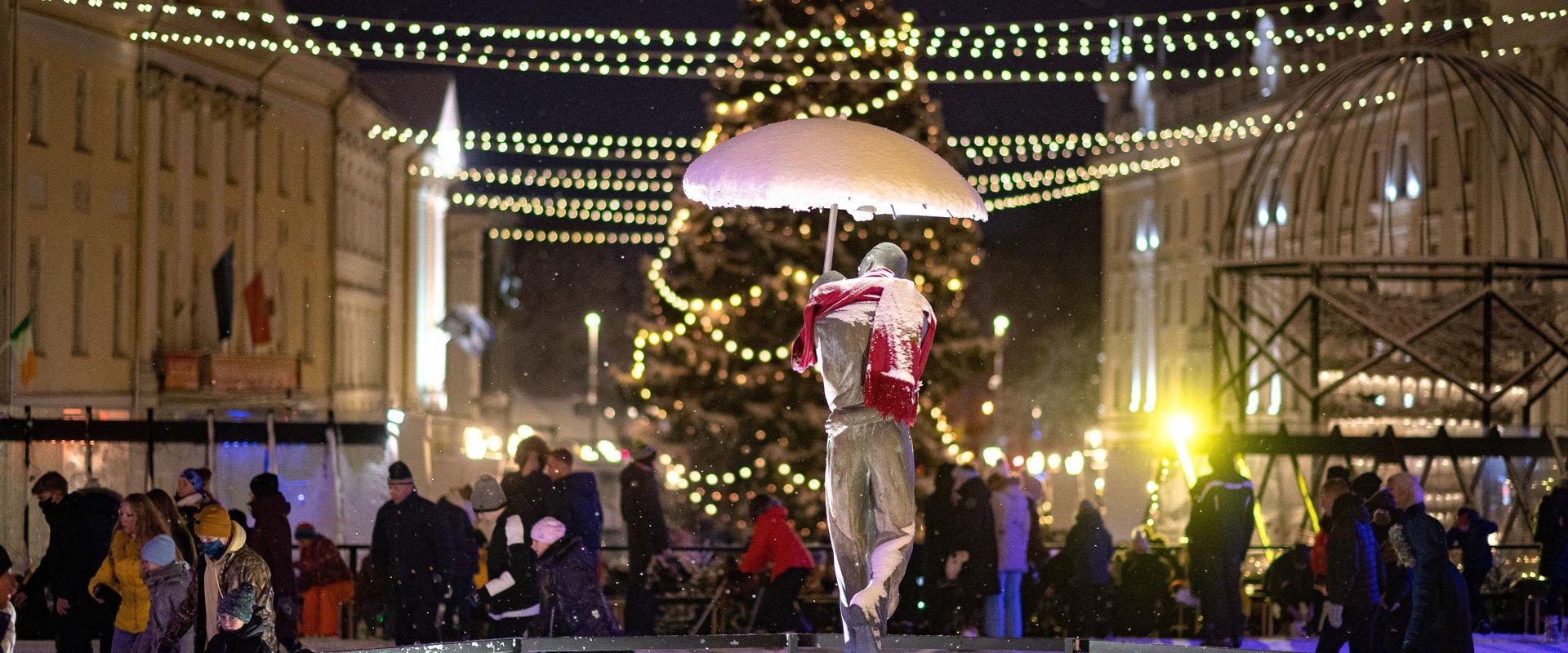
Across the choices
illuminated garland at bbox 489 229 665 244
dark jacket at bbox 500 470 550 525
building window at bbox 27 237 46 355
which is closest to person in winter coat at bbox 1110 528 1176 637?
dark jacket at bbox 500 470 550 525

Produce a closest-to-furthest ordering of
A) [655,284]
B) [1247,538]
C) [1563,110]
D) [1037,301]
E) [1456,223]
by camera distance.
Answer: [1247,538] → [1563,110] → [655,284] → [1456,223] → [1037,301]

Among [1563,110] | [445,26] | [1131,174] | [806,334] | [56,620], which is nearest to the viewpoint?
[806,334]

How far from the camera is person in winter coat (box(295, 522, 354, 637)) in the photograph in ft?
63.6

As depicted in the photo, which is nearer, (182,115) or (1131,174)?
(182,115)

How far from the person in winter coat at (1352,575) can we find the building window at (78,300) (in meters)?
22.3

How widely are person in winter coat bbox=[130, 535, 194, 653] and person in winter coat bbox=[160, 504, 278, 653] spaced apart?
1.14 feet

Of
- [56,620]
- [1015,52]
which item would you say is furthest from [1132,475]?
[56,620]

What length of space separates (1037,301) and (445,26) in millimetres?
51813

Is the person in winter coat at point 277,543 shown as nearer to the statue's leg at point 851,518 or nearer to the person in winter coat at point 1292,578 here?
the statue's leg at point 851,518

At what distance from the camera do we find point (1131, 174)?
62625 mm

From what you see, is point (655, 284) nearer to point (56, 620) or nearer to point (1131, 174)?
point (56, 620)

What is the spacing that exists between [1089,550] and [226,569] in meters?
9.13

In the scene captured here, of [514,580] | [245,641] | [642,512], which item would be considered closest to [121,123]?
[642,512]

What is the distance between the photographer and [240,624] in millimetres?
11375
